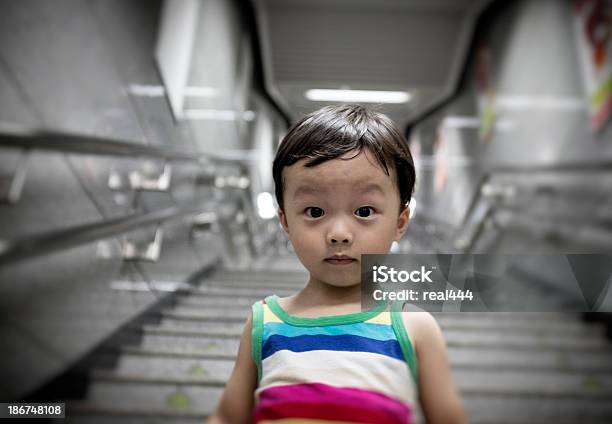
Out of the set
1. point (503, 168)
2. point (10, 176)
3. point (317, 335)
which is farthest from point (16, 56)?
point (503, 168)

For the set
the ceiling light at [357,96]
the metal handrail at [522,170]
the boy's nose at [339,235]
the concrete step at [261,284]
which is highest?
the metal handrail at [522,170]

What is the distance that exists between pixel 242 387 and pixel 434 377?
0.94ft

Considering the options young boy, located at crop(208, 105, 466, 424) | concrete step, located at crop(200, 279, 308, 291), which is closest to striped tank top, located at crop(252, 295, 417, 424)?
young boy, located at crop(208, 105, 466, 424)

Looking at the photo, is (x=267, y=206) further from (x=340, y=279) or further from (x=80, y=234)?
(x=80, y=234)

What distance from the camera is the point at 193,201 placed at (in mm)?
1808

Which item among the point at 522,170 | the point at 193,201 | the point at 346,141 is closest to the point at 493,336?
the point at 346,141

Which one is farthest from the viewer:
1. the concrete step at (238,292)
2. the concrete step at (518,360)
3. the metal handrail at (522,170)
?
the metal handrail at (522,170)

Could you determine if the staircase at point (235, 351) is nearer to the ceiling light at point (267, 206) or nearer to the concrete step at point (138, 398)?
the concrete step at point (138, 398)

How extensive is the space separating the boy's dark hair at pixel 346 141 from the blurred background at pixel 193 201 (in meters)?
0.06

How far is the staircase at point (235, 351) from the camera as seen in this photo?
0.85 metres

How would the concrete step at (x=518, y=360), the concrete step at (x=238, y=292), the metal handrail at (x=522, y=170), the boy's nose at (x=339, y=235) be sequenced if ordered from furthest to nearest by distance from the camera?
the metal handrail at (x=522, y=170)
the concrete step at (x=518, y=360)
the concrete step at (x=238, y=292)
the boy's nose at (x=339, y=235)

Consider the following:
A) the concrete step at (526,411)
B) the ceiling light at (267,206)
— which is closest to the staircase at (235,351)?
the concrete step at (526,411)

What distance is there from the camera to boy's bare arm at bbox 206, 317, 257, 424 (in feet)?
2.50

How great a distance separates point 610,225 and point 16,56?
2.80 m
